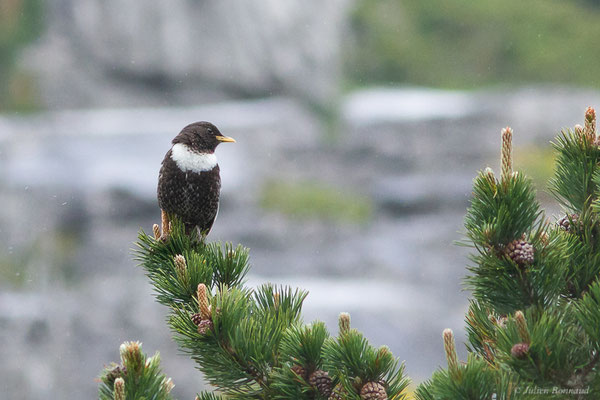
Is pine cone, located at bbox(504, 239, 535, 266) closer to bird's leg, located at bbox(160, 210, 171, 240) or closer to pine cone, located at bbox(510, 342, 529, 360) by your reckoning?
pine cone, located at bbox(510, 342, 529, 360)

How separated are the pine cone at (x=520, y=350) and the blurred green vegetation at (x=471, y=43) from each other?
13.0 meters

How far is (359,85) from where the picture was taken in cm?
1390

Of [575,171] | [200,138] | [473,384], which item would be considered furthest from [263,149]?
[473,384]

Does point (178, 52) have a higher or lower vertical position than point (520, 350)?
higher

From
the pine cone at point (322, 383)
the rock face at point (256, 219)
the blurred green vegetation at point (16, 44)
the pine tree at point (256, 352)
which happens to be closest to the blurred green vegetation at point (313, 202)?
the rock face at point (256, 219)

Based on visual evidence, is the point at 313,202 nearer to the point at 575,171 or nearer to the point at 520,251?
the point at 575,171

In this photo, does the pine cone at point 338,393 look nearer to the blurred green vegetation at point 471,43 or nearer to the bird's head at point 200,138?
the bird's head at point 200,138

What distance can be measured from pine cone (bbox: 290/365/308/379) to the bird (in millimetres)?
590

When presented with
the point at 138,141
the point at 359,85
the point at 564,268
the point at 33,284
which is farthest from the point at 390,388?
the point at 359,85

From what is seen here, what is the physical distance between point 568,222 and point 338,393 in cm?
46

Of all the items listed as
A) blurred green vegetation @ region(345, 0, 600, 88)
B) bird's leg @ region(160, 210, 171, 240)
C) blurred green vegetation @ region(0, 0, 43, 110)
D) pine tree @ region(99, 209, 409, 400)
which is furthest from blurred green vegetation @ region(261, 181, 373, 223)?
pine tree @ region(99, 209, 409, 400)

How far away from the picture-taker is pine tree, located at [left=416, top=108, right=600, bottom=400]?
981 mm

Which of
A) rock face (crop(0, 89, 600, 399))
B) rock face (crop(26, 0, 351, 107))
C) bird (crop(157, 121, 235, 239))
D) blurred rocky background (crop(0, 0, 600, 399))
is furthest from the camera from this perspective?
rock face (crop(26, 0, 351, 107))

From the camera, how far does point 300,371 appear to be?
1.14 metres
